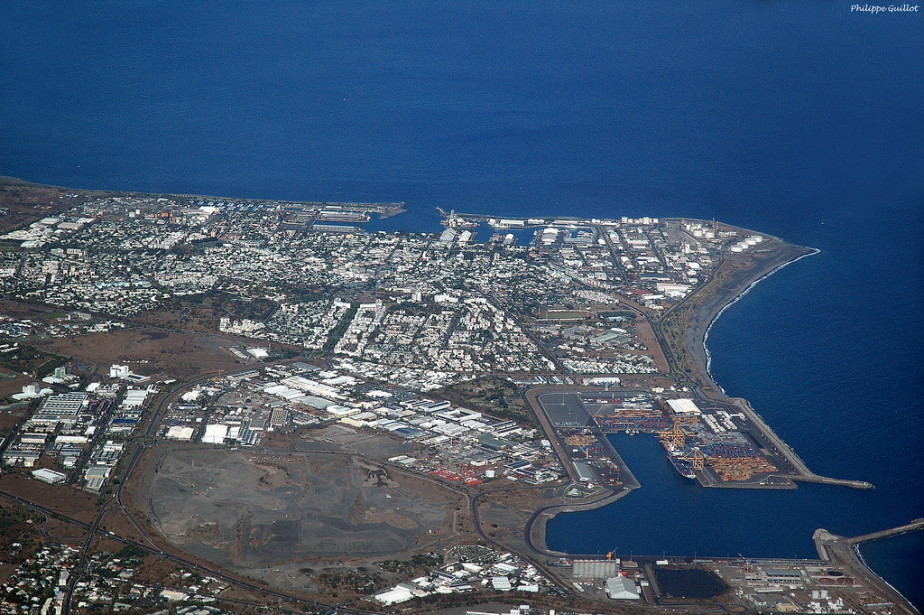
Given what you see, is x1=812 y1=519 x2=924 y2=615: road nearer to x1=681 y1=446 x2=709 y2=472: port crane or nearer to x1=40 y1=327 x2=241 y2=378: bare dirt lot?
x1=681 y1=446 x2=709 y2=472: port crane

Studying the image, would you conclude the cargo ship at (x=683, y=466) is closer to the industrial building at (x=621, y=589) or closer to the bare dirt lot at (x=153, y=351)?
the industrial building at (x=621, y=589)

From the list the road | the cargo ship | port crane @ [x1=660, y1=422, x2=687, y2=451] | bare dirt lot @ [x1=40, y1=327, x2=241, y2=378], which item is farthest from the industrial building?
bare dirt lot @ [x1=40, y1=327, x2=241, y2=378]

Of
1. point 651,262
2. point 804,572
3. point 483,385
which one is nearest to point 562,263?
point 651,262

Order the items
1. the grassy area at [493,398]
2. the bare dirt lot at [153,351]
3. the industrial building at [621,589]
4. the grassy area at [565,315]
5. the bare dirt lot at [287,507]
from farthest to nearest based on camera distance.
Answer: the grassy area at [565,315] < the bare dirt lot at [153,351] < the grassy area at [493,398] < the bare dirt lot at [287,507] < the industrial building at [621,589]

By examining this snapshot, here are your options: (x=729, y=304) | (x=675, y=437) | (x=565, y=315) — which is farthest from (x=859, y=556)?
(x=729, y=304)

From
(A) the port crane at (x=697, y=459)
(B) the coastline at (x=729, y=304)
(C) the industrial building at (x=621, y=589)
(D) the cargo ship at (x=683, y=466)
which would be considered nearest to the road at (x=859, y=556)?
(D) the cargo ship at (x=683, y=466)

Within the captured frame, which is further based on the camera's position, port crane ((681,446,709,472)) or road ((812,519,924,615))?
port crane ((681,446,709,472))
